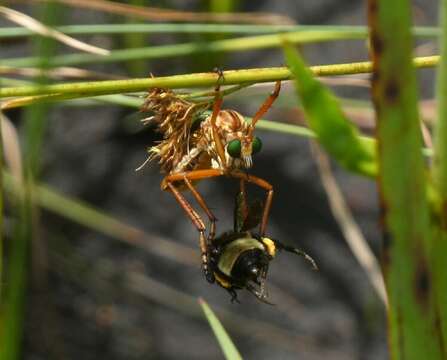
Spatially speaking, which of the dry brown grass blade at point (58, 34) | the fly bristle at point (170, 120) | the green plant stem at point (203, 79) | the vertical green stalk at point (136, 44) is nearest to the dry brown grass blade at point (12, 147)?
the vertical green stalk at point (136, 44)

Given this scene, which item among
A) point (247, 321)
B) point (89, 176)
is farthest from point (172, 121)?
point (89, 176)

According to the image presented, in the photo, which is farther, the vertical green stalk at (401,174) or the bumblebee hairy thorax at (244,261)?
the bumblebee hairy thorax at (244,261)

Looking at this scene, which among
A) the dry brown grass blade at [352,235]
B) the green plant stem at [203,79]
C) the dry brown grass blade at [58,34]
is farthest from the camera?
the dry brown grass blade at [352,235]

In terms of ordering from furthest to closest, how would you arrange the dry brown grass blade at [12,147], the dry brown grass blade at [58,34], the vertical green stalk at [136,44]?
the vertical green stalk at [136,44] → the dry brown grass blade at [12,147] → the dry brown grass blade at [58,34]

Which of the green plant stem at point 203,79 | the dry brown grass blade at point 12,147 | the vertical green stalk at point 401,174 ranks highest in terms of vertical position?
the dry brown grass blade at point 12,147

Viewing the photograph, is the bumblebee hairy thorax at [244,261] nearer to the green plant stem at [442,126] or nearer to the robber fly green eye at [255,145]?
the robber fly green eye at [255,145]

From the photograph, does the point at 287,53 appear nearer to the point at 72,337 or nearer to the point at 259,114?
the point at 259,114

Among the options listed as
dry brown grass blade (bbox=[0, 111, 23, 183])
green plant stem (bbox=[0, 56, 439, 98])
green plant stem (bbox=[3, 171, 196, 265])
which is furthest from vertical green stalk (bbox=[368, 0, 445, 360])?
green plant stem (bbox=[3, 171, 196, 265])

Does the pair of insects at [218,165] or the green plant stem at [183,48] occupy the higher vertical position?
the green plant stem at [183,48]
